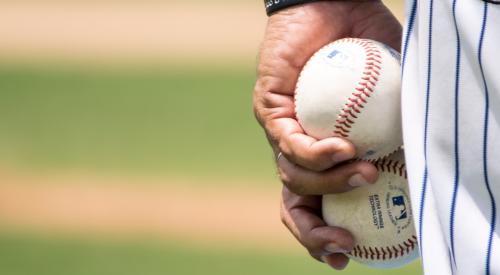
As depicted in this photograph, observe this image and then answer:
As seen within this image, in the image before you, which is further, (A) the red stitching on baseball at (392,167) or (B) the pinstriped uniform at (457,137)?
(A) the red stitching on baseball at (392,167)

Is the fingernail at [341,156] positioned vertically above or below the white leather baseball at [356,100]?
below

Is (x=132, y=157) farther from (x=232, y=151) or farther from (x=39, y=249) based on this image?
(x=39, y=249)

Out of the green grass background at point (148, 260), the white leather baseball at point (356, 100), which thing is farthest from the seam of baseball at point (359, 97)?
the green grass background at point (148, 260)

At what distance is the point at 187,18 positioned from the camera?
9844 millimetres

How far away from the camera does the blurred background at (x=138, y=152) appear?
16.1 feet

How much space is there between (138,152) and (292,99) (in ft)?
14.7

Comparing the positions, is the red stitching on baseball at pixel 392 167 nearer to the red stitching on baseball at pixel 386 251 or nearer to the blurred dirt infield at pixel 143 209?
the red stitching on baseball at pixel 386 251

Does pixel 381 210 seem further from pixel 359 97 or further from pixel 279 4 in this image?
pixel 279 4

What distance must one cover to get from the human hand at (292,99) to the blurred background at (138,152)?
272cm

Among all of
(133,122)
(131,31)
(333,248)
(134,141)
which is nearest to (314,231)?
(333,248)

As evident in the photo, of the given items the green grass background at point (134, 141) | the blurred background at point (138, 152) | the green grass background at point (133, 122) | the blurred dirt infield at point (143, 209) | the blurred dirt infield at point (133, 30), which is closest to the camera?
the green grass background at point (134, 141)

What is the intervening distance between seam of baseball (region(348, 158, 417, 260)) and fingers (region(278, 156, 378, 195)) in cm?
7

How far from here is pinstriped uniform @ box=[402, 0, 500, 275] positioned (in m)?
1.46

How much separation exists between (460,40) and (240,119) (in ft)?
17.8
